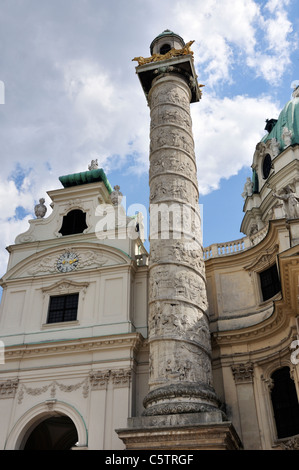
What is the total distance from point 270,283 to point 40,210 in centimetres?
950

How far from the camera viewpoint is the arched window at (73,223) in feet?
61.5

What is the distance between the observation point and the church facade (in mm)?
11664

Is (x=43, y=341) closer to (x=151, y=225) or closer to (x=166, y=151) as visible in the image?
(x=151, y=225)

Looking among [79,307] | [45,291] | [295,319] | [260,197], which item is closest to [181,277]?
[295,319]

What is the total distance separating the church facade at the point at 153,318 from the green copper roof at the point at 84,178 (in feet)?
3.84

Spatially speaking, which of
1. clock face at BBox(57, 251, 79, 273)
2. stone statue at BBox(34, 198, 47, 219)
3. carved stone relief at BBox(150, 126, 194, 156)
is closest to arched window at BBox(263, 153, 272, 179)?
carved stone relief at BBox(150, 126, 194, 156)

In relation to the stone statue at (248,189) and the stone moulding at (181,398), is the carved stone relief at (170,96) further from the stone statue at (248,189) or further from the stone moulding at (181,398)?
the stone statue at (248,189)

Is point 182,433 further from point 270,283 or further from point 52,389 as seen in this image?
point 270,283

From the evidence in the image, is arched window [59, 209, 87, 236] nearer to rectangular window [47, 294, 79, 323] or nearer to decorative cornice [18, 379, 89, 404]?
rectangular window [47, 294, 79, 323]

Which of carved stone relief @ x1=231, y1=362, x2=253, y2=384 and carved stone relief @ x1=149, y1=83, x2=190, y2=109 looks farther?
carved stone relief @ x1=149, y1=83, x2=190, y2=109

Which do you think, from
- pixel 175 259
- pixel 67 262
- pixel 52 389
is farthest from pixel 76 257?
pixel 175 259

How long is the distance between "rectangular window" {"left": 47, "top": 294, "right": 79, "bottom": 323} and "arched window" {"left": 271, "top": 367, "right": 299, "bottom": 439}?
6.74m

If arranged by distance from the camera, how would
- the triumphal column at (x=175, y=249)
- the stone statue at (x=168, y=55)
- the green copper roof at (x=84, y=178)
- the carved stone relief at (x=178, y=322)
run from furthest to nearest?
the green copper roof at (x=84, y=178)
the stone statue at (x=168, y=55)
the carved stone relief at (x=178, y=322)
the triumphal column at (x=175, y=249)

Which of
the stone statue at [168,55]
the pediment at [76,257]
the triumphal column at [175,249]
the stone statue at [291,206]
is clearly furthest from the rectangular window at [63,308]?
the stone statue at [168,55]
